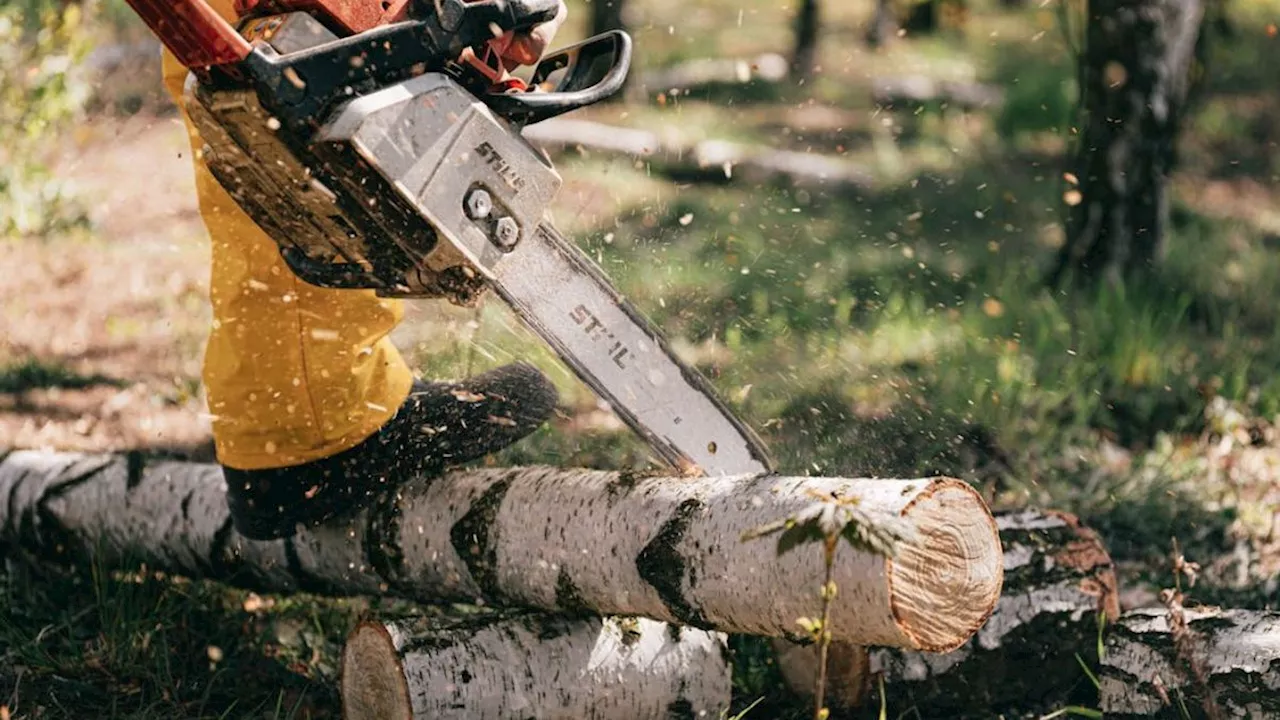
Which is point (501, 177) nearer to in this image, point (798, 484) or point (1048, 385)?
point (798, 484)

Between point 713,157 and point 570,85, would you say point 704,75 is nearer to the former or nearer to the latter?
point 713,157

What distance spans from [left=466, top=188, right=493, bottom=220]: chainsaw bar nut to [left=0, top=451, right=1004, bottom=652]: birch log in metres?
0.52

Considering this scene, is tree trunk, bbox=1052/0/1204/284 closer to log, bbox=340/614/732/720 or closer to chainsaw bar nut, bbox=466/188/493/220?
log, bbox=340/614/732/720

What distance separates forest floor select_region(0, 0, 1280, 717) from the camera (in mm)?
3000

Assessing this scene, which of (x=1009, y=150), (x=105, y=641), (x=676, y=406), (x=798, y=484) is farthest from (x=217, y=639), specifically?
(x=1009, y=150)

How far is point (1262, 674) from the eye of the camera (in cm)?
235

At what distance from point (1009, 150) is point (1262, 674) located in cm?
592

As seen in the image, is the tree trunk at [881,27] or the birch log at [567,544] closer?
the birch log at [567,544]

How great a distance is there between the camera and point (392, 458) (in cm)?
285

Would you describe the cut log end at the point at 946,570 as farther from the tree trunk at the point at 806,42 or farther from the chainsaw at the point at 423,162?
the tree trunk at the point at 806,42

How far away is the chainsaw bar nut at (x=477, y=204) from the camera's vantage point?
7.82 ft

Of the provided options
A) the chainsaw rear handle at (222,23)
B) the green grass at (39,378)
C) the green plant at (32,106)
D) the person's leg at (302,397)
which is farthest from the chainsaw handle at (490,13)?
the green plant at (32,106)

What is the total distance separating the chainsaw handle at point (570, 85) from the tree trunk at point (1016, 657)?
3.62ft

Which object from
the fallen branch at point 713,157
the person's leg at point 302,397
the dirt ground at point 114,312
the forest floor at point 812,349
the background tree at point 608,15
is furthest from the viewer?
the background tree at point 608,15
